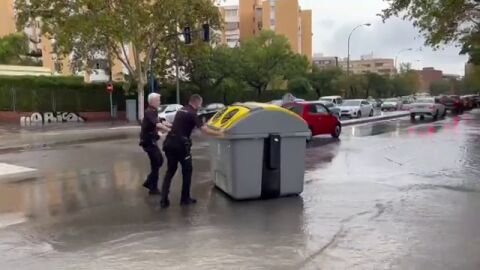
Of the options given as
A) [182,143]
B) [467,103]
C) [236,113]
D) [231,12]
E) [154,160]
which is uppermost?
[231,12]

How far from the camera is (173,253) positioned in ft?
18.8

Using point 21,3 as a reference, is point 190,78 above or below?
below

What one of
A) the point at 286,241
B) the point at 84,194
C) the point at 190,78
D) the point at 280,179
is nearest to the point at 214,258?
the point at 286,241

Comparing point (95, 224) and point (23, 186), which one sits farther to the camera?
point (23, 186)

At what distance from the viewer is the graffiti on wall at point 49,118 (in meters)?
37.6

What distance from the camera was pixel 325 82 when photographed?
67.2 meters

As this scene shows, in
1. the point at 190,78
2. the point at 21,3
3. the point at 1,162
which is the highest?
the point at 21,3

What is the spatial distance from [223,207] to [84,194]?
2753mm

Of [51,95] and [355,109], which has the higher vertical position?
[51,95]

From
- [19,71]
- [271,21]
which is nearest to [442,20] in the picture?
[19,71]

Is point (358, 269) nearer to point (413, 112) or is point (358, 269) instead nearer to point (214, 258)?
point (214, 258)

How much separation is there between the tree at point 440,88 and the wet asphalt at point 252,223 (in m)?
123

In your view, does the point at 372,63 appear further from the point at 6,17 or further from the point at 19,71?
the point at 19,71

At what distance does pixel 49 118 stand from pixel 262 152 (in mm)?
33703
